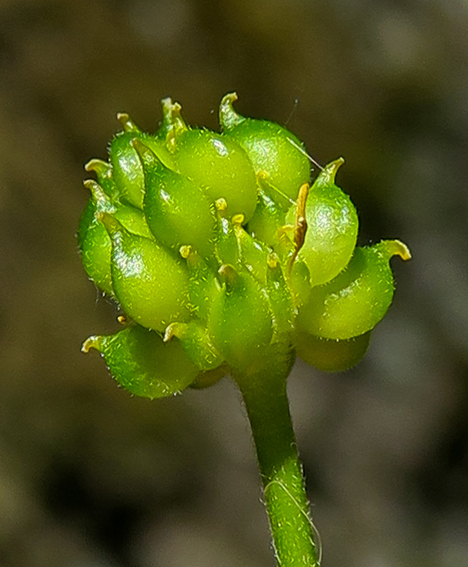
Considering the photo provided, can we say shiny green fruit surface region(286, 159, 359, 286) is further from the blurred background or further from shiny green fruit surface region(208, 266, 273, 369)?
the blurred background

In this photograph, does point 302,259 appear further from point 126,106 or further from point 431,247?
point 431,247

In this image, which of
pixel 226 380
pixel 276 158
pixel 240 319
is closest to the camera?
pixel 240 319

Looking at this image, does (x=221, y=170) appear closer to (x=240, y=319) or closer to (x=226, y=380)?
(x=240, y=319)

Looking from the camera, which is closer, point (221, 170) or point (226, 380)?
point (221, 170)

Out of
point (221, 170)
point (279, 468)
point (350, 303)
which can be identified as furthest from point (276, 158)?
point (279, 468)

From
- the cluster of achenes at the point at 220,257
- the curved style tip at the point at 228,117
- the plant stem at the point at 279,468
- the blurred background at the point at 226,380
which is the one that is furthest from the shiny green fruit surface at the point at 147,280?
the blurred background at the point at 226,380

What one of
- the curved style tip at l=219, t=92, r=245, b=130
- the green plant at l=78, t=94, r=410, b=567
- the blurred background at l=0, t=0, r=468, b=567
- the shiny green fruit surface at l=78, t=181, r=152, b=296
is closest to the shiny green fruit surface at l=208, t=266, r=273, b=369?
the green plant at l=78, t=94, r=410, b=567

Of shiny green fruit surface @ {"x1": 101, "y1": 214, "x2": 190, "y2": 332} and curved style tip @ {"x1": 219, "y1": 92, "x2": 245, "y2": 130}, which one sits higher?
curved style tip @ {"x1": 219, "y1": 92, "x2": 245, "y2": 130}
